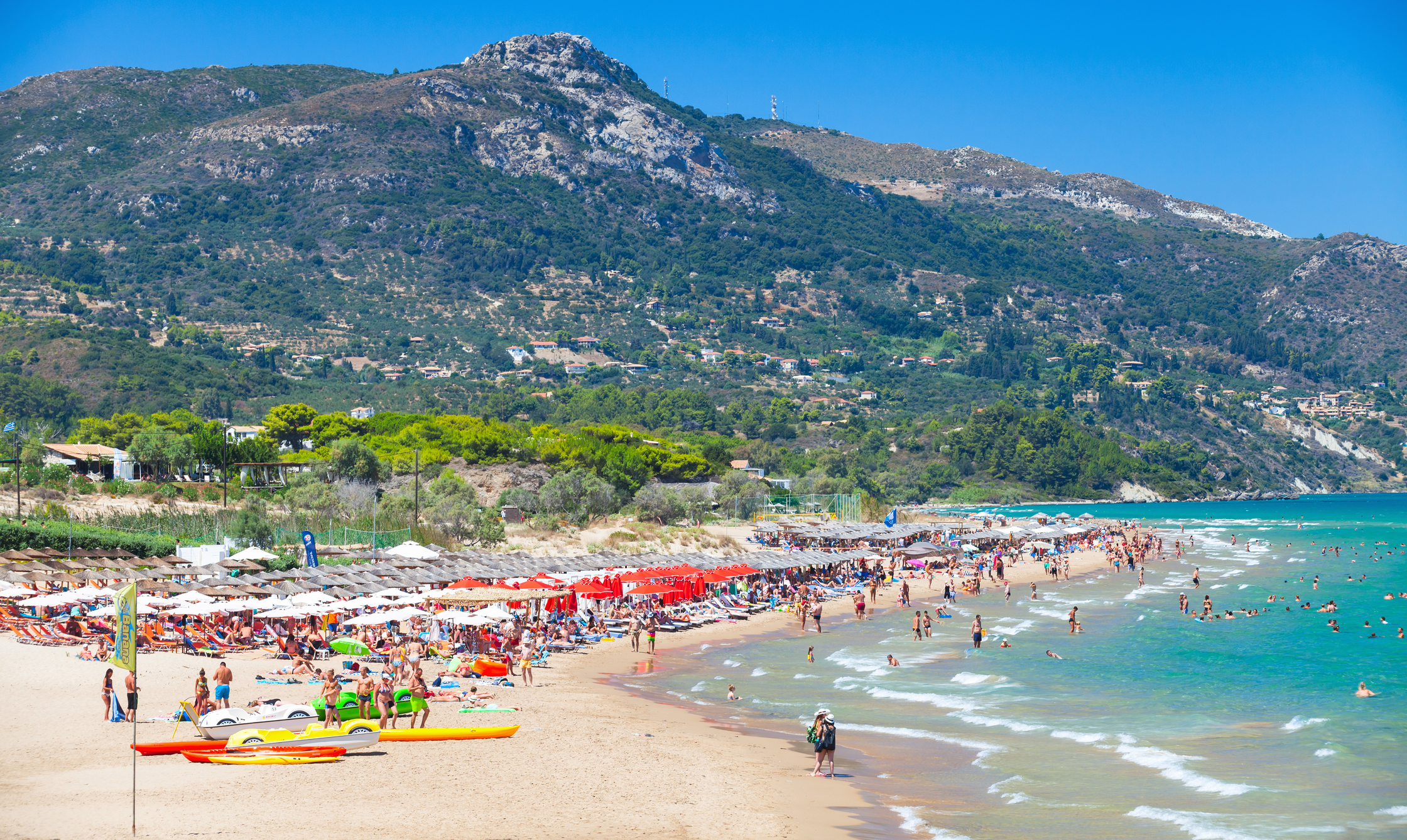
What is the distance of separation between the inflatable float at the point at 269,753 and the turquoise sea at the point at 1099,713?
22.1 ft

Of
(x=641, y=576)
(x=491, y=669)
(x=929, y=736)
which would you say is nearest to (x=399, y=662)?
(x=491, y=669)

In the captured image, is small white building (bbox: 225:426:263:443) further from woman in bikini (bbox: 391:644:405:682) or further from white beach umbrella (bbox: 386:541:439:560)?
woman in bikini (bbox: 391:644:405:682)

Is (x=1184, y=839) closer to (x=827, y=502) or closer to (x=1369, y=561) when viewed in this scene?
(x=1369, y=561)

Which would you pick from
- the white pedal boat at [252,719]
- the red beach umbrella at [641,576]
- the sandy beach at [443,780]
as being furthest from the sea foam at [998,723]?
the red beach umbrella at [641,576]

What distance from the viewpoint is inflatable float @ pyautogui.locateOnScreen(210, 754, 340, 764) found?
15.1 meters

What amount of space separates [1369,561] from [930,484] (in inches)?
3288

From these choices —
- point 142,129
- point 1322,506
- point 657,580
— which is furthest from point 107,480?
point 142,129

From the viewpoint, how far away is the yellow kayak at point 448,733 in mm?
17531

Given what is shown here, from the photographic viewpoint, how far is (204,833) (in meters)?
12.1

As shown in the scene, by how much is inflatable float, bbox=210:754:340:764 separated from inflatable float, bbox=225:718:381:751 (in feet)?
1.27

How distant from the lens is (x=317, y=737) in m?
16.6

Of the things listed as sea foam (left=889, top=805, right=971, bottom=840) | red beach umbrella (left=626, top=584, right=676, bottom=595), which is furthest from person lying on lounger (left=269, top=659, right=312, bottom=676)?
red beach umbrella (left=626, top=584, right=676, bottom=595)

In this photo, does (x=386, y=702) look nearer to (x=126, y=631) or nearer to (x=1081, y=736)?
(x=126, y=631)

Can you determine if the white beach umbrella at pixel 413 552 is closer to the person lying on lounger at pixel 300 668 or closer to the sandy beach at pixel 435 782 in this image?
the person lying on lounger at pixel 300 668
